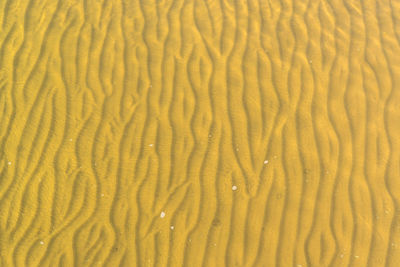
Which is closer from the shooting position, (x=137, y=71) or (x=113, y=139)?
(x=113, y=139)

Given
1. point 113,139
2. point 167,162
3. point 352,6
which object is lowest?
point 167,162

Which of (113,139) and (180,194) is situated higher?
(113,139)

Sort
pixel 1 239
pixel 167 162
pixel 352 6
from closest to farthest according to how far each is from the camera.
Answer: pixel 1 239 < pixel 167 162 < pixel 352 6

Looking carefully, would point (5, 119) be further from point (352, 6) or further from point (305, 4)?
point (352, 6)

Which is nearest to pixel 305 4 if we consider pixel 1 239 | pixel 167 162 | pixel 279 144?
pixel 279 144

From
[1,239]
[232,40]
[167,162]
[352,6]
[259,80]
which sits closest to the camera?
[1,239]

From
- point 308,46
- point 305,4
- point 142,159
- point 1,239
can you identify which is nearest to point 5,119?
point 1,239
